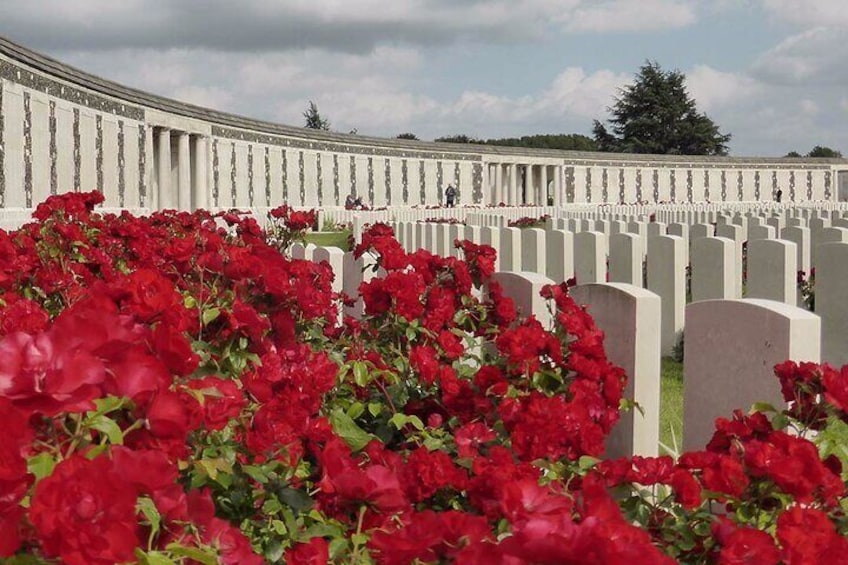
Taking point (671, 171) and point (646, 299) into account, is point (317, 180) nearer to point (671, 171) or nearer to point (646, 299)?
point (671, 171)

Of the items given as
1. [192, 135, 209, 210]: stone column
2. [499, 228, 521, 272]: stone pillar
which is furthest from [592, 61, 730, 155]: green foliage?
[499, 228, 521, 272]: stone pillar

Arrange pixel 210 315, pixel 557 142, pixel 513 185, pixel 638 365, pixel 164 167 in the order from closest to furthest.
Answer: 1. pixel 210 315
2. pixel 638 365
3. pixel 164 167
4. pixel 513 185
5. pixel 557 142

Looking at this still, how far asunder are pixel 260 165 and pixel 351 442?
40202mm

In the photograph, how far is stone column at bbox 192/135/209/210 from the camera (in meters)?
36.6

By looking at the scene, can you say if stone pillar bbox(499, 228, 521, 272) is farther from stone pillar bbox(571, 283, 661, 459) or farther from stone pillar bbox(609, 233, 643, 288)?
stone pillar bbox(571, 283, 661, 459)

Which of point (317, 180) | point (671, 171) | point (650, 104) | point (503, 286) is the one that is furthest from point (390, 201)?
point (503, 286)

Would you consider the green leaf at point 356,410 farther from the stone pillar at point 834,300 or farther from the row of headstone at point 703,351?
the stone pillar at point 834,300

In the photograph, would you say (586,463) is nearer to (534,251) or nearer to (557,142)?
(534,251)

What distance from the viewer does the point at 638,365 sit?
314 cm

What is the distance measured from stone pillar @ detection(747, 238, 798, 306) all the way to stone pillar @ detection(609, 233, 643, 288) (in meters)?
1.73

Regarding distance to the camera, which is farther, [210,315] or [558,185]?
[558,185]

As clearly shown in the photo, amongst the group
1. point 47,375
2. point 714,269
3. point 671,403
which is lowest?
point 671,403

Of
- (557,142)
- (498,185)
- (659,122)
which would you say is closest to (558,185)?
(498,185)

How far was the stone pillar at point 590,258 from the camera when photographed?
7.24 meters
